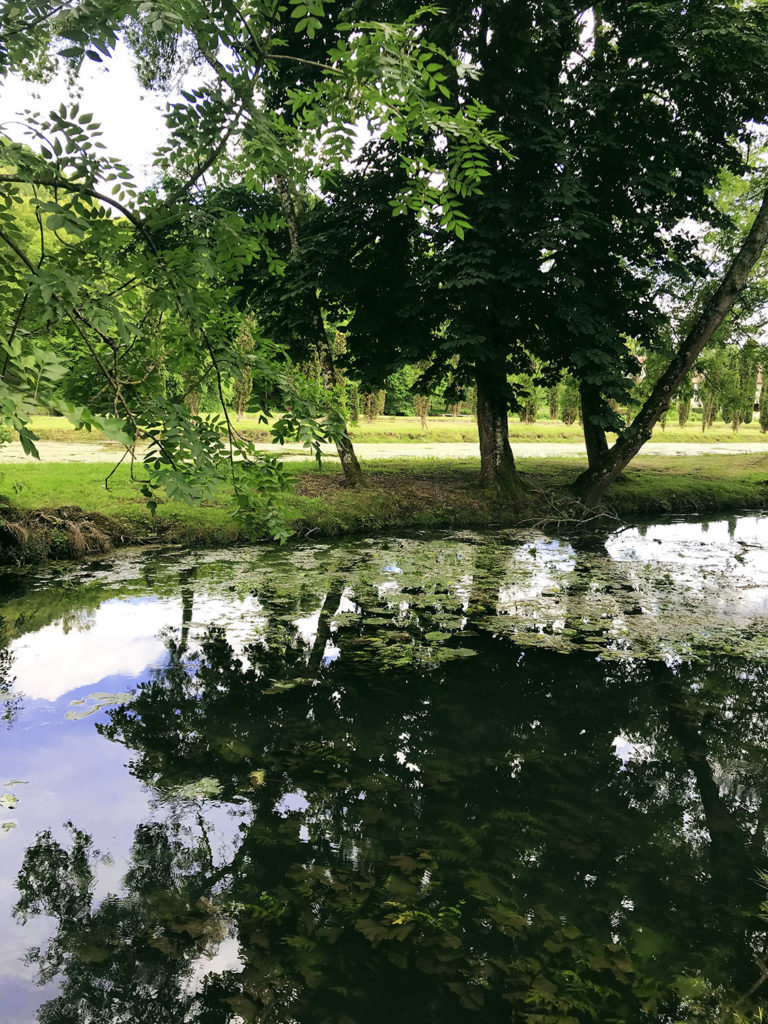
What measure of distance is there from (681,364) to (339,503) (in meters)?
7.14

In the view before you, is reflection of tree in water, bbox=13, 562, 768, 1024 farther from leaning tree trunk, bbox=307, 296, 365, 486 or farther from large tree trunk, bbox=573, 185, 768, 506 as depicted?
leaning tree trunk, bbox=307, 296, 365, 486

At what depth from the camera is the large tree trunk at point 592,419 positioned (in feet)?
50.0

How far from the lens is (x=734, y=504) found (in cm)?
1900

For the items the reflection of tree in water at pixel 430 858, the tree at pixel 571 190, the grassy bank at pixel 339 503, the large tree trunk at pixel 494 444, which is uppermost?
the tree at pixel 571 190

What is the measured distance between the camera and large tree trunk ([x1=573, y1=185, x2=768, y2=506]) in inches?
492

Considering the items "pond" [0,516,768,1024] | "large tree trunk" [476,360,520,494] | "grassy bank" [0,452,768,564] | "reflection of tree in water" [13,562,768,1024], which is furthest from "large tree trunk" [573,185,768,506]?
"reflection of tree in water" [13,562,768,1024]

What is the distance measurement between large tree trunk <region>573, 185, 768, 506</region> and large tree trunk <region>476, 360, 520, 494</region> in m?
1.55

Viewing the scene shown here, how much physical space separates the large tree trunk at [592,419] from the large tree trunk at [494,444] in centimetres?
181

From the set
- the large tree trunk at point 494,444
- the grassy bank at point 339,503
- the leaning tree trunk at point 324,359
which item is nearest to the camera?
the grassy bank at point 339,503

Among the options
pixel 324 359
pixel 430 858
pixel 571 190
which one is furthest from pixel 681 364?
pixel 430 858

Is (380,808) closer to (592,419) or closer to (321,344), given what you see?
(592,419)

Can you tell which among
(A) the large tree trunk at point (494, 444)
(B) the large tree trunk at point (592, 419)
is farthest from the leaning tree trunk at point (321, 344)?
(B) the large tree trunk at point (592, 419)

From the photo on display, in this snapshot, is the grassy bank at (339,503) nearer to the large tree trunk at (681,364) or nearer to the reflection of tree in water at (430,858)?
the large tree trunk at (681,364)

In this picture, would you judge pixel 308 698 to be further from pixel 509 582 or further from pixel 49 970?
pixel 509 582
